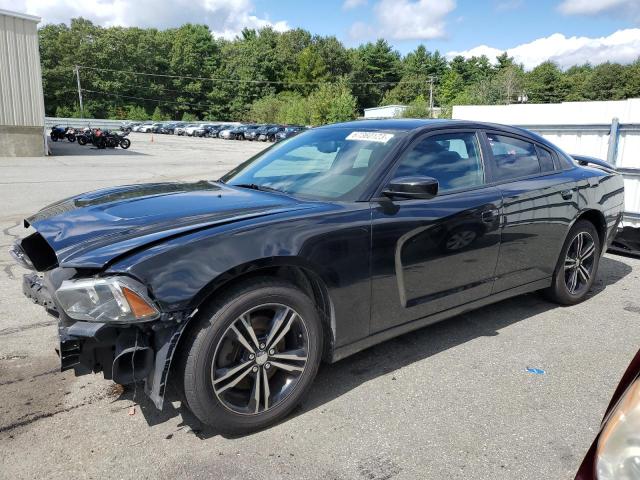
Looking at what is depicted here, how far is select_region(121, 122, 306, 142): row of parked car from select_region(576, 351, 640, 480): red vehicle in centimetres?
3760

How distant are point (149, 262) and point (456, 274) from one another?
2057 mm

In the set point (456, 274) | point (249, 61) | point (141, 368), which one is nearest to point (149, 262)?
point (141, 368)

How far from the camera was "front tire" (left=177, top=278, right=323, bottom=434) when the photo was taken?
7.96 feet

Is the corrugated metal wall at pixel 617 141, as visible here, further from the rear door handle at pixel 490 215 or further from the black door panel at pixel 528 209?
the rear door handle at pixel 490 215

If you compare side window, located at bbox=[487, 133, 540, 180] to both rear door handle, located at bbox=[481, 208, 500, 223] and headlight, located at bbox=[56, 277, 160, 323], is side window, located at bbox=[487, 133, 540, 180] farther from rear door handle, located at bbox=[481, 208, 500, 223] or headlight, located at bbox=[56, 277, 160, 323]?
headlight, located at bbox=[56, 277, 160, 323]

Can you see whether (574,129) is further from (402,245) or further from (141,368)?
(141,368)

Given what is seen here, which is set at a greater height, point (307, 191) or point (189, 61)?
point (189, 61)

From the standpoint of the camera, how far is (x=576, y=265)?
4.59 m

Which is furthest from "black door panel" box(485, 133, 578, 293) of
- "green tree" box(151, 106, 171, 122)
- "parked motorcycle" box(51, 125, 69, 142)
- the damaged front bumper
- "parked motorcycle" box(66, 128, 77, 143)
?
"green tree" box(151, 106, 171, 122)

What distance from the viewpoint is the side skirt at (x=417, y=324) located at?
2990 millimetres

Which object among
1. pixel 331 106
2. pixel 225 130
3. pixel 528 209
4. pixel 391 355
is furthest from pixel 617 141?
pixel 331 106

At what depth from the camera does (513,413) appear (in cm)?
291

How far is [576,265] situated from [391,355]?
2134mm

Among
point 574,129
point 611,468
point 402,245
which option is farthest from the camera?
point 574,129
